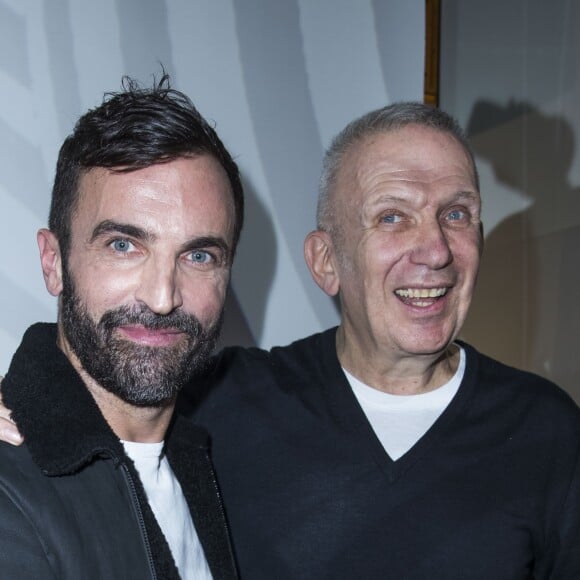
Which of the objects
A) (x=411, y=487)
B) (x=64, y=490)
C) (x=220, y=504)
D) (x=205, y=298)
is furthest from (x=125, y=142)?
(x=411, y=487)

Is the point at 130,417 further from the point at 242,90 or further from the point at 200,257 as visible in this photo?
the point at 242,90

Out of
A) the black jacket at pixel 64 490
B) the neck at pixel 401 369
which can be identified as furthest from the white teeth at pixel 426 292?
the black jacket at pixel 64 490

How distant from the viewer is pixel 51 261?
1.39m

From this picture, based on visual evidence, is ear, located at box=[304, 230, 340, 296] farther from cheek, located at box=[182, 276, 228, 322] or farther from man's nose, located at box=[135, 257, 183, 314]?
man's nose, located at box=[135, 257, 183, 314]

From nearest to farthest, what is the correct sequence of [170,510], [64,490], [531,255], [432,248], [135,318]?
[64,490] → [135,318] → [170,510] → [432,248] → [531,255]

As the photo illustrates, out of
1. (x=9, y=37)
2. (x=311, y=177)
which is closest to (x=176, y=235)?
(x=9, y=37)

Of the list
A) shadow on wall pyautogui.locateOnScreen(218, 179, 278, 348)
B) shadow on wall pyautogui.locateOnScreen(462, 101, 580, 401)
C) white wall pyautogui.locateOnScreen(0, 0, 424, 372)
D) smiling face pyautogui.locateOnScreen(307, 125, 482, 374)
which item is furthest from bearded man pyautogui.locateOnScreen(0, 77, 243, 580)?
shadow on wall pyautogui.locateOnScreen(462, 101, 580, 401)

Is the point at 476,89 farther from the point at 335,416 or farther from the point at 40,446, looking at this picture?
the point at 40,446

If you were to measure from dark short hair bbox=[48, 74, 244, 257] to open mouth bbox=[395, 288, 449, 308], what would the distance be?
1.50ft

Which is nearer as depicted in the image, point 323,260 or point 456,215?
point 456,215

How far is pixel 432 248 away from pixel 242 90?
0.84 m

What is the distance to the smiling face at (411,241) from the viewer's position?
62.6 inches

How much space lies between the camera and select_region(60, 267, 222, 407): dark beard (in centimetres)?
127

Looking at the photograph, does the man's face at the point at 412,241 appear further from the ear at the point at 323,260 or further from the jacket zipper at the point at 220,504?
the jacket zipper at the point at 220,504
